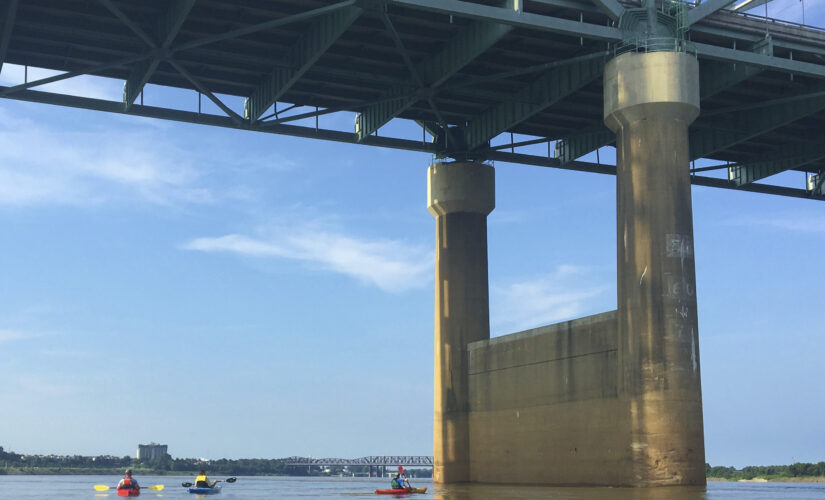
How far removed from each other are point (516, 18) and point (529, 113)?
1364 centimetres

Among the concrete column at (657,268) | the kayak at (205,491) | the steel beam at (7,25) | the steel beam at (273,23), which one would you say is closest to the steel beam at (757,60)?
the concrete column at (657,268)

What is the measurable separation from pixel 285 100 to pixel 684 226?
26908mm

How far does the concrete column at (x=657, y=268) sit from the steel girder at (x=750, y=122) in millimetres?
10969

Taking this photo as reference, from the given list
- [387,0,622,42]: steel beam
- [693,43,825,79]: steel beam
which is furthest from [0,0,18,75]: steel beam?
[693,43,825,79]: steel beam

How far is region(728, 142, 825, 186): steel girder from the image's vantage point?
223ft

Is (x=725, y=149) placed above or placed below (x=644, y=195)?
above

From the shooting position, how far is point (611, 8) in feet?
162

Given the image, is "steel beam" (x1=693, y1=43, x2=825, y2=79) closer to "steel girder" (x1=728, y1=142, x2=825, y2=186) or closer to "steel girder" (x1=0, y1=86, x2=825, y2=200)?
"steel girder" (x1=728, y1=142, x2=825, y2=186)

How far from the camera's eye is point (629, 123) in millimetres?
49438

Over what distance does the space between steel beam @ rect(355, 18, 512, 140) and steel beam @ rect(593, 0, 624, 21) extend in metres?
4.53

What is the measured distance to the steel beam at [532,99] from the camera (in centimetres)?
5575

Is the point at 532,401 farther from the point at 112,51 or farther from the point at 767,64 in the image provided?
the point at 112,51

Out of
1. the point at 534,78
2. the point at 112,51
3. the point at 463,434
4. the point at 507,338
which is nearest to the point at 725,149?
the point at 534,78

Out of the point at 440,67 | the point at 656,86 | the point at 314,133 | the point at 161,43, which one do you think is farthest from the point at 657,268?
the point at 161,43
